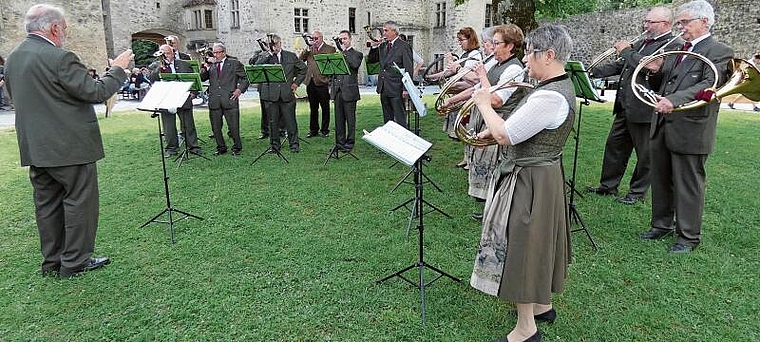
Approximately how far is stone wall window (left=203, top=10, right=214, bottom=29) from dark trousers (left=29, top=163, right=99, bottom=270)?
99.5 ft

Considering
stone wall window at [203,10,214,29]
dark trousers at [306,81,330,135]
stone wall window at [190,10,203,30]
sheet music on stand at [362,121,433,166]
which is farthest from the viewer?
stone wall window at [190,10,203,30]

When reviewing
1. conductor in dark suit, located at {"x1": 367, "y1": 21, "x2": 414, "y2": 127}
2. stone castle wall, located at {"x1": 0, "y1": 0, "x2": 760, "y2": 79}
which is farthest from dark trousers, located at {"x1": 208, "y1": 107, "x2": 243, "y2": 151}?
stone castle wall, located at {"x1": 0, "y1": 0, "x2": 760, "y2": 79}

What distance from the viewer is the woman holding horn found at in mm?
2604

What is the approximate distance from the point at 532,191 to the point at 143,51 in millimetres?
38920

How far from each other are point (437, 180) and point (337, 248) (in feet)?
8.41

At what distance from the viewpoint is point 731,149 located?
858 centimetres

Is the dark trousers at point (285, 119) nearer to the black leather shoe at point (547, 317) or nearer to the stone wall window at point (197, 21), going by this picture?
the black leather shoe at point (547, 317)

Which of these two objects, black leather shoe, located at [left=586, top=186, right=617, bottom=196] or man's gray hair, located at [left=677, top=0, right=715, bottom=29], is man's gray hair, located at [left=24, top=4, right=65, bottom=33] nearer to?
man's gray hair, located at [left=677, top=0, right=715, bottom=29]

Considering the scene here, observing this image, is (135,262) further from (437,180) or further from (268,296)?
(437,180)

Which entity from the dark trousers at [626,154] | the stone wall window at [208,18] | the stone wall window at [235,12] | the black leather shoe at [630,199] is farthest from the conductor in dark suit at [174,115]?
the stone wall window at [208,18]

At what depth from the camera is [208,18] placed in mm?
31672

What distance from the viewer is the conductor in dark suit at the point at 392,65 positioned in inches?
325

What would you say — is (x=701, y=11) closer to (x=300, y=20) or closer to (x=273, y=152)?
(x=273, y=152)

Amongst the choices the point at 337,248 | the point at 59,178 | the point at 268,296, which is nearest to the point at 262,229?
the point at 337,248
